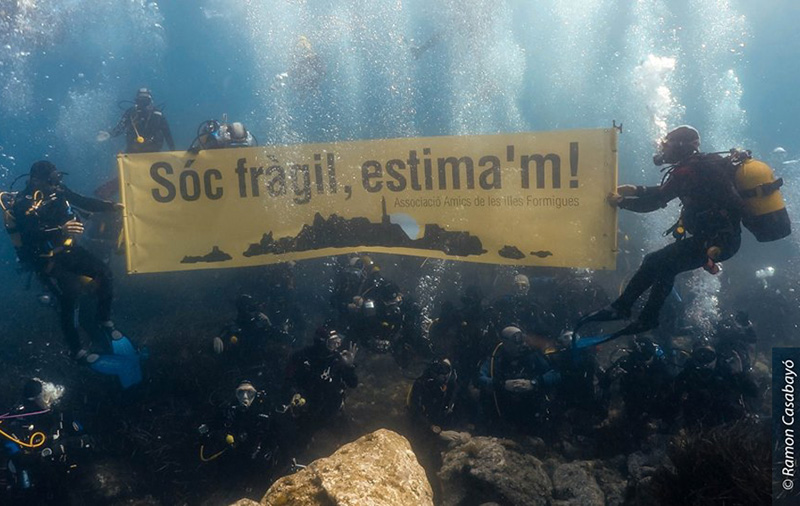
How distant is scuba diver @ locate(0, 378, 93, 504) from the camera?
5.63 metres

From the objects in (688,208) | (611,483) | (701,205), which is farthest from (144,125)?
(611,483)

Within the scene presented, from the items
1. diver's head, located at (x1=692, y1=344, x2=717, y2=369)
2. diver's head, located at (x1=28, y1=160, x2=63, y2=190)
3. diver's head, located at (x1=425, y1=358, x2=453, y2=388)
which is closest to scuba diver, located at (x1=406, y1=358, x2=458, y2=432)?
diver's head, located at (x1=425, y1=358, x2=453, y2=388)

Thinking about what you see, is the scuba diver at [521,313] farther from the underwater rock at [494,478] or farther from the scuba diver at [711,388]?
the underwater rock at [494,478]

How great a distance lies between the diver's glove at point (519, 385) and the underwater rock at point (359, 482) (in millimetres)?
2765

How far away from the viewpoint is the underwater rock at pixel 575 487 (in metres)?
4.56

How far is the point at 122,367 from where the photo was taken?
7.34 meters

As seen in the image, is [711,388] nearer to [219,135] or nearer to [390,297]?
[390,297]

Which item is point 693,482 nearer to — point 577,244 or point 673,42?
→ point 577,244

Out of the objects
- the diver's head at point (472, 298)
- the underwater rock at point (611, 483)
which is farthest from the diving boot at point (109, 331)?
the underwater rock at point (611, 483)

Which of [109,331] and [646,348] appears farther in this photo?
[109,331]

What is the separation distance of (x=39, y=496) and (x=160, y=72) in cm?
5005

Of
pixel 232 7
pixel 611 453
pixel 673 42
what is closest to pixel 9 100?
pixel 232 7

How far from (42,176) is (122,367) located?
3167mm

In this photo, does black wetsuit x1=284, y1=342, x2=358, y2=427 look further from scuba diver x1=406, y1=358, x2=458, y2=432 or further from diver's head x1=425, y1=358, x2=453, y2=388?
diver's head x1=425, y1=358, x2=453, y2=388
